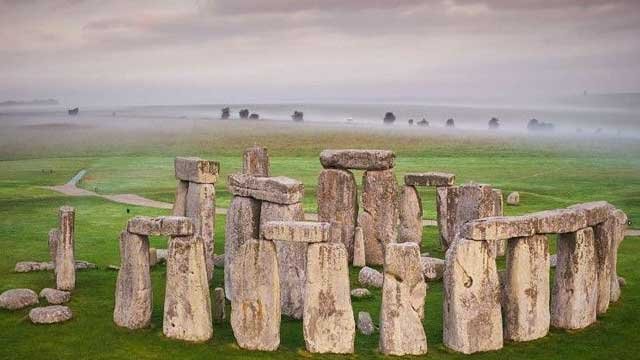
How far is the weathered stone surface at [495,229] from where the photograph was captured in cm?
1717

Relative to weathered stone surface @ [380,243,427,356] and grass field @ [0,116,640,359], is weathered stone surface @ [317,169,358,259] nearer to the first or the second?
grass field @ [0,116,640,359]

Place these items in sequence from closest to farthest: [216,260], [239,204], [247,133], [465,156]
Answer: [239,204], [216,260], [465,156], [247,133]

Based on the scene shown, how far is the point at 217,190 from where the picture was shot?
45.8m

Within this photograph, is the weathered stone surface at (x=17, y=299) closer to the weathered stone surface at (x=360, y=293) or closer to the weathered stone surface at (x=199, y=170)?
the weathered stone surface at (x=199, y=170)

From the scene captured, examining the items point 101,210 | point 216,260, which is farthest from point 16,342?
point 101,210

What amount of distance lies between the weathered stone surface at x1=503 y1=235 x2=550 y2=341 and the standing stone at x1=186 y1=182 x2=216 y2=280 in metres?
8.74

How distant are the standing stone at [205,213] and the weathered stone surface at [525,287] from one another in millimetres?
8743

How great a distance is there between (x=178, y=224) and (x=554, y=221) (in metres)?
7.68

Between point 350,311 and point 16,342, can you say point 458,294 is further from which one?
point 16,342

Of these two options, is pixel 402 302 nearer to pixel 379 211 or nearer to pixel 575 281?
pixel 575 281

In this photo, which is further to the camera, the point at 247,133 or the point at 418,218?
the point at 247,133

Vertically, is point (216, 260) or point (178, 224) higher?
point (178, 224)

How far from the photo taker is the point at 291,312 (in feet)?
66.1

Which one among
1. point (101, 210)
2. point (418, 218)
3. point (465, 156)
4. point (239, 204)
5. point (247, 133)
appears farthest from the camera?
point (247, 133)
